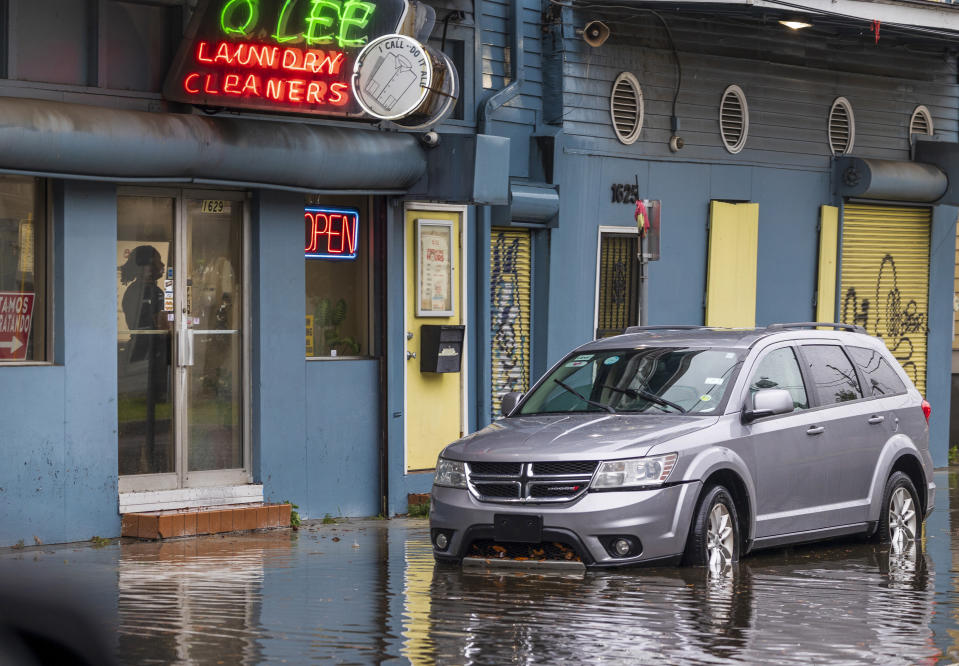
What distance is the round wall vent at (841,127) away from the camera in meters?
20.6

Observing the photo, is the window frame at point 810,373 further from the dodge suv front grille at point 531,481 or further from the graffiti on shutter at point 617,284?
the graffiti on shutter at point 617,284

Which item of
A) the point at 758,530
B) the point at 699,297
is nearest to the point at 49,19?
the point at 758,530

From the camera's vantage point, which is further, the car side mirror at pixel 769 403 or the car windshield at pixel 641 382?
the car windshield at pixel 641 382

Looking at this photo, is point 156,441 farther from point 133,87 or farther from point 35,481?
point 133,87

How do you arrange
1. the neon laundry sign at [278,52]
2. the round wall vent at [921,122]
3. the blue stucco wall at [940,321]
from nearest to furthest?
the neon laundry sign at [278,52], the round wall vent at [921,122], the blue stucco wall at [940,321]

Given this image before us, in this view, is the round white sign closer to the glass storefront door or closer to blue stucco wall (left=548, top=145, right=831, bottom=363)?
the glass storefront door

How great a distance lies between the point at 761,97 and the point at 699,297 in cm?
257

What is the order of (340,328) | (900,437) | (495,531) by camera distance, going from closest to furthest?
(495,531) → (900,437) → (340,328)

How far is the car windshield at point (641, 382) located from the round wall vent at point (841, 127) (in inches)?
374

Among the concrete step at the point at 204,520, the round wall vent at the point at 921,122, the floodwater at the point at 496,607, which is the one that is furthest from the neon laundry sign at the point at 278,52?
the round wall vent at the point at 921,122

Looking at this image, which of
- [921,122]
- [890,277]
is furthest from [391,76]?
[921,122]

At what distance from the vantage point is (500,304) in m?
17.1

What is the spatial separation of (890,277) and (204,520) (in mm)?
11200

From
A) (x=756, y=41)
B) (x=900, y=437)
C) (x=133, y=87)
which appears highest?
(x=756, y=41)
